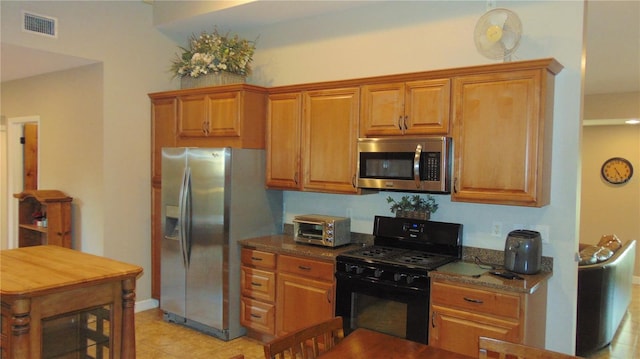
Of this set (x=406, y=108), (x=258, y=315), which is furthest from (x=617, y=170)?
(x=258, y=315)

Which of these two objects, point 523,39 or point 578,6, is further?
point 523,39

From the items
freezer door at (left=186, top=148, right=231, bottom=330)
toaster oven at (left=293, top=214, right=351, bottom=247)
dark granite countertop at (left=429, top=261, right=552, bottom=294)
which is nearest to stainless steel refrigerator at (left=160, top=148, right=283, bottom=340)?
freezer door at (left=186, top=148, right=231, bottom=330)

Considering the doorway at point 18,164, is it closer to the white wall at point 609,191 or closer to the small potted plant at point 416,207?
the small potted plant at point 416,207

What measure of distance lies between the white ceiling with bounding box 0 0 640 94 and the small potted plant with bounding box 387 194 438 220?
1.66 meters

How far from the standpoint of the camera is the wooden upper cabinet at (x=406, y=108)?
10.7ft

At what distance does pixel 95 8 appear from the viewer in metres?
4.41

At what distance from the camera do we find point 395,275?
3160 millimetres

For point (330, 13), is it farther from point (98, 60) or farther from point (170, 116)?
point (98, 60)

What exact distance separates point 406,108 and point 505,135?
711 mm

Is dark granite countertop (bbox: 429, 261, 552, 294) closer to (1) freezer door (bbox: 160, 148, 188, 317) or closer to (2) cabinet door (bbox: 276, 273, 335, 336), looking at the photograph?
(2) cabinet door (bbox: 276, 273, 335, 336)

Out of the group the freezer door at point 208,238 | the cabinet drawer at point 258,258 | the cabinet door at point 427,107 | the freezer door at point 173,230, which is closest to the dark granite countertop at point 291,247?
the cabinet drawer at point 258,258

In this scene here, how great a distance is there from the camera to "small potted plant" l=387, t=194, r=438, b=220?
3.64 metres

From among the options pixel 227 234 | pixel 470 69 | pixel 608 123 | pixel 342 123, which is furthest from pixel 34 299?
pixel 608 123

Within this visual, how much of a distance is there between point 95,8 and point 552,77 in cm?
389
